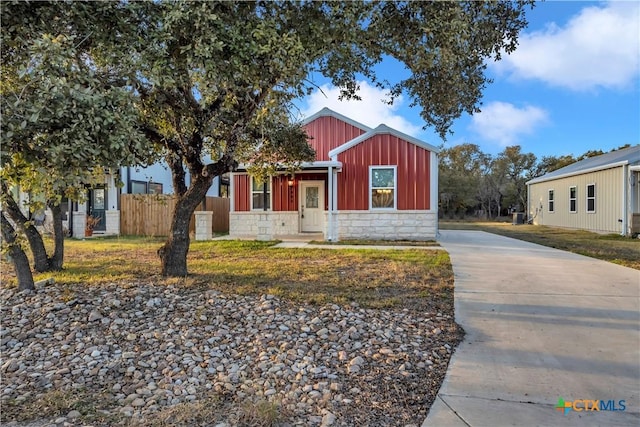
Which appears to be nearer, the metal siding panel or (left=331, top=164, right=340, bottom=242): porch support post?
(left=331, top=164, right=340, bottom=242): porch support post

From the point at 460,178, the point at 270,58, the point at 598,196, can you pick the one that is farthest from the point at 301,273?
the point at 460,178

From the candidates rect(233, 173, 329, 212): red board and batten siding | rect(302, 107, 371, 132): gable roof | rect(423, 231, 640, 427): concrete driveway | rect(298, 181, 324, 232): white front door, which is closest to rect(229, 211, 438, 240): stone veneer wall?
rect(233, 173, 329, 212): red board and batten siding

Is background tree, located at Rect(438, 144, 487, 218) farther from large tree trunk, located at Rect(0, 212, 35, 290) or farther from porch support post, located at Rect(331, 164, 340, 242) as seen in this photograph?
large tree trunk, located at Rect(0, 212, 35, 290)

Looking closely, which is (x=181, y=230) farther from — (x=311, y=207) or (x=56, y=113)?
(x=311, y=207)

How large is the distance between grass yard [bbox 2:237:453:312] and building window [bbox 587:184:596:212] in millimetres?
12450

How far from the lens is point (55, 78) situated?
2.95m

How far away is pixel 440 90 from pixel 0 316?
6349mm

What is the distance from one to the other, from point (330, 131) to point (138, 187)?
9.78 meters

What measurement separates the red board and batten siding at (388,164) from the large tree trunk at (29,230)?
871 cm

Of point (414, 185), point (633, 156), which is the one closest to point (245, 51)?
point (414, 185)

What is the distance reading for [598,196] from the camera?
17.5 metres

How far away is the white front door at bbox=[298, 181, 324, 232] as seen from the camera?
1528 centimetres

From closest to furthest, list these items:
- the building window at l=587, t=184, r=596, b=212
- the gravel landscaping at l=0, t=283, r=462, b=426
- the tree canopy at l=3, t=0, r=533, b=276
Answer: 1. the gravel landscaping at l=0, t=283, r=462, b=426
2. the tree canopy at l=3, t=0, r=533, b=276
3. the building window at l=587, t=184, r=596, b=212

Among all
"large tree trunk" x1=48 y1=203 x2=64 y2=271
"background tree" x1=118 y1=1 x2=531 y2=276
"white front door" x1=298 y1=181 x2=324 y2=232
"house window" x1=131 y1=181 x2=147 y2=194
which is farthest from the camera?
"house window" x1=131 y1=181 x2=147 y2=194
